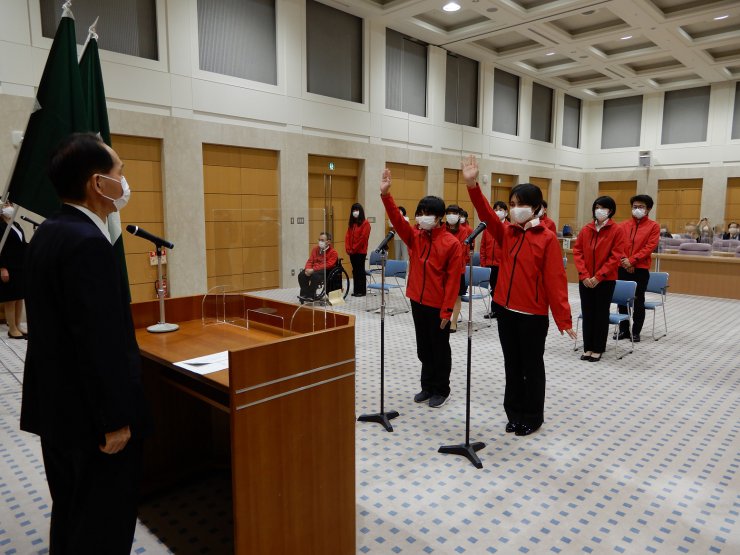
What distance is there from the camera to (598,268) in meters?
5.63

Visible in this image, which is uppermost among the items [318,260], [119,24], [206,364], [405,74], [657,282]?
[405,74]

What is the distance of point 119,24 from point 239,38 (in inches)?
81.8

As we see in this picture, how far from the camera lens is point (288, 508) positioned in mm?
2139

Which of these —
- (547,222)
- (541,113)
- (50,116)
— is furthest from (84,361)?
(541,113)

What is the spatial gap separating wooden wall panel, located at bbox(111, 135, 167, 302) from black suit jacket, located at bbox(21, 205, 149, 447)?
23.3 ft

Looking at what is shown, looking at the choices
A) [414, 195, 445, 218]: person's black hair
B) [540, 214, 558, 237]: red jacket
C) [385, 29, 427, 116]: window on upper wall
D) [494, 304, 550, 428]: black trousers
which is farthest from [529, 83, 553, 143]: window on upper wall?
[494, 304, 550, 428]: black trousers

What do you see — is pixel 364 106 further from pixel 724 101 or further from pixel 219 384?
pixel 724 101

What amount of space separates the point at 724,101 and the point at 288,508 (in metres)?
19.0

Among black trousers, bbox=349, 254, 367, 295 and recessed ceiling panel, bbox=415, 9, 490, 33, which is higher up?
recessed ceiling panel, bbox=415, 9, 490, 33

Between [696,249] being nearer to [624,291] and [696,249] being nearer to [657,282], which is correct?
[657,282]

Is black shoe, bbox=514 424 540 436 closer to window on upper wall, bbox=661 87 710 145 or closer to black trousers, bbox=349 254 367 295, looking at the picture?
black trousers, bbox=349 254 367 295

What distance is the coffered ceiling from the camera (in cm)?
→ 1078

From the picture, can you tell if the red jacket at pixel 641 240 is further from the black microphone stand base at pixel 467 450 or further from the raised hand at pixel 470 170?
the black microphone stand base at pixel 467 450

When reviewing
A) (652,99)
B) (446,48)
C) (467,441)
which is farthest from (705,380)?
(652,99)
